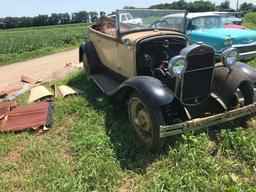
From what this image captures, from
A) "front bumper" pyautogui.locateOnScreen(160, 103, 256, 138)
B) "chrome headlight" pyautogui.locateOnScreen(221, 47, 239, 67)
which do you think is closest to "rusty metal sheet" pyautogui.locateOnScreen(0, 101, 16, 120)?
"front bumper" pyautogui.locateOnScreen(160, 103, 256, 138)

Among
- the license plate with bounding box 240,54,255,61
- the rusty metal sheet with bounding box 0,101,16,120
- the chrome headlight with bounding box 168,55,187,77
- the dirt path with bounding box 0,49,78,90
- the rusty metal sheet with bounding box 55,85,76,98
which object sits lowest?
the dirt path with bounding box 0,49,78,90

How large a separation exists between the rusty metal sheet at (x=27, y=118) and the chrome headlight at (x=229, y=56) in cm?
307

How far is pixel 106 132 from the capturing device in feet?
15.1

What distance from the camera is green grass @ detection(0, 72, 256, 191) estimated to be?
3.35 meters

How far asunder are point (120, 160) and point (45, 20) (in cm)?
6084

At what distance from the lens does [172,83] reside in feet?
14.0

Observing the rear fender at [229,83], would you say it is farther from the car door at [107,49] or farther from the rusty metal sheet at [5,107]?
the rusty metal sheet at [5,107]

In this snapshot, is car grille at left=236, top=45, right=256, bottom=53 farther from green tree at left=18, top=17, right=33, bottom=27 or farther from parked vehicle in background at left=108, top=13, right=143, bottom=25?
green tree at left=18, top=17, right=33, bottom=27

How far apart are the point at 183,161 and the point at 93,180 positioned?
113 cm

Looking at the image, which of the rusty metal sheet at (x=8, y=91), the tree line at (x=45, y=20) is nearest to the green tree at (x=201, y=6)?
the tree line at (x=45, y=20)

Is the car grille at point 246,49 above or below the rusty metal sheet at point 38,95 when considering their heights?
above

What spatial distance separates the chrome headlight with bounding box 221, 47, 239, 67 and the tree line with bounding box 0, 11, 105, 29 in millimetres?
53361

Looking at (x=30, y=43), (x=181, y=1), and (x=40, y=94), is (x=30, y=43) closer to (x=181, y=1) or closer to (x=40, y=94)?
(x=40, y=94)

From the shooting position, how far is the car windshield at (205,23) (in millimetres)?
9359
